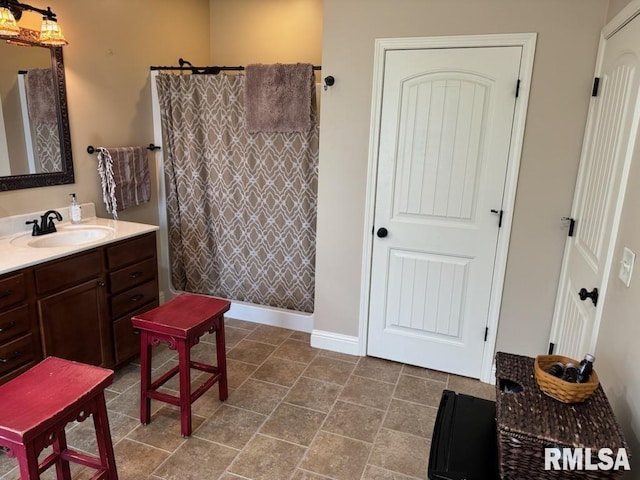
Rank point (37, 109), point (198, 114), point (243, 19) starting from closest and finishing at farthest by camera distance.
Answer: point (37, 109), point (198, 114), point (243, 19)

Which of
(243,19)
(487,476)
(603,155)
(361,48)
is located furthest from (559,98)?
(243,19)

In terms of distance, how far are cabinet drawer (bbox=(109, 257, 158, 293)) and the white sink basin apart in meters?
0.24

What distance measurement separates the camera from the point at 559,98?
2.36 m

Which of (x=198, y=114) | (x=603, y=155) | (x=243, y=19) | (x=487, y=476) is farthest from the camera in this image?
(x=243, y=19)

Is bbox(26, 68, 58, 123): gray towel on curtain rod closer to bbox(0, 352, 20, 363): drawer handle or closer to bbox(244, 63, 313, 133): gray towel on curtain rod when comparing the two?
bbox(244, 63, 313, 133): gray towel on curtain rod

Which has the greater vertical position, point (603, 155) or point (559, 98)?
point (559, 98)

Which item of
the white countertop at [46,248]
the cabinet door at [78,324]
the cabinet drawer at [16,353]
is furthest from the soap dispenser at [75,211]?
the cabinet drawer at [16,353]

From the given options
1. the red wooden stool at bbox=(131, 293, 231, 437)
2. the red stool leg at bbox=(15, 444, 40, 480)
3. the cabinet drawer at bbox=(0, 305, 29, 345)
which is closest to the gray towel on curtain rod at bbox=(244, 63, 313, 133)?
the red wooden stool at bbox=(131, 293, 231, 437)

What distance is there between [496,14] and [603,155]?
977mm

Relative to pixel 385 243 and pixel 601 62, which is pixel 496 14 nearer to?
pixel 601 62

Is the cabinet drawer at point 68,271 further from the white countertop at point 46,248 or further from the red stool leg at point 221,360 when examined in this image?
the red stool leg at point 221,360

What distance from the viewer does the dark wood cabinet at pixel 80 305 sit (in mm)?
2102

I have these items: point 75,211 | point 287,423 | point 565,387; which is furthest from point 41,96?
point 565,387

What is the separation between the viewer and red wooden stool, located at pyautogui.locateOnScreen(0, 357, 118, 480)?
55.0 inches
